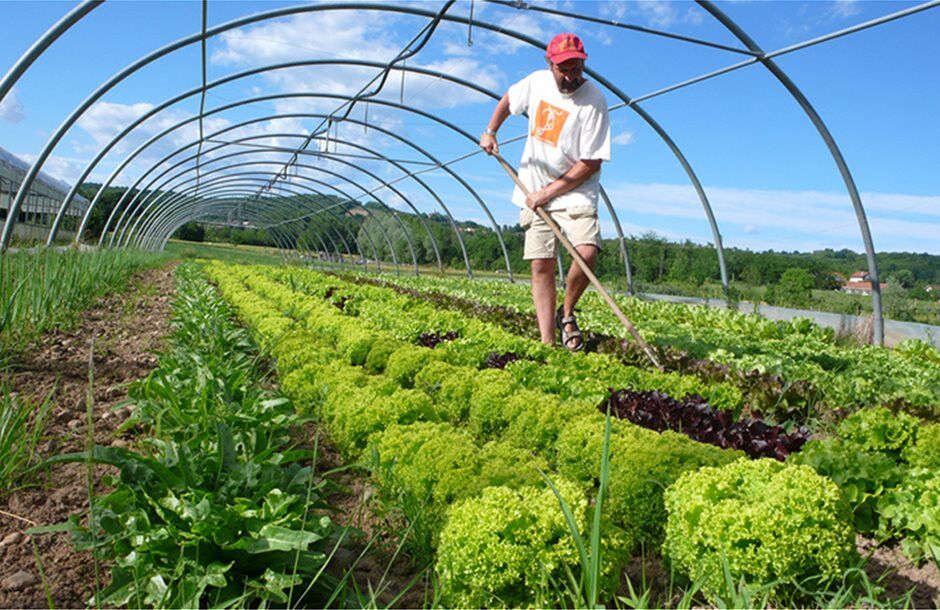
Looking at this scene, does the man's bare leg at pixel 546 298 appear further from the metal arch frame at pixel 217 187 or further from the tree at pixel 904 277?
the metal arch frame at pixel 217 187

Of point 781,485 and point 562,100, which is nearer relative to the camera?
point 781,485

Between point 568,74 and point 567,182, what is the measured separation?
2.86ft

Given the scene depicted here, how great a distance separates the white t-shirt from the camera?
579 cm

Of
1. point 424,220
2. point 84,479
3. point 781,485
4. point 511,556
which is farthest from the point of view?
point 424,220

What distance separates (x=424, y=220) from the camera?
2597 centimetres

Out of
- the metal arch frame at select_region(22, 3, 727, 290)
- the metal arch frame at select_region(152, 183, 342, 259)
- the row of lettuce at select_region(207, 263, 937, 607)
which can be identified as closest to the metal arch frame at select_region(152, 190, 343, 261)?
the metal arch frame at select_region(152, 183, 342, 259)

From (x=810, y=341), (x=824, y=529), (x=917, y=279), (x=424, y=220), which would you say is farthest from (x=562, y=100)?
(x=424, y=220)

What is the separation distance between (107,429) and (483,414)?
2.01m

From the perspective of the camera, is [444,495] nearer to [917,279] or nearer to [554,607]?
[554,607]

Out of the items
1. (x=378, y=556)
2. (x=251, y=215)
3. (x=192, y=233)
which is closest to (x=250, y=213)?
(x=251, y=215)

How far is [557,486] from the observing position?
91.4 inches

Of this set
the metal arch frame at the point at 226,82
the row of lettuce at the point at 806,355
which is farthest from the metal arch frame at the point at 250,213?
the row of lettuce at the point at 806,355

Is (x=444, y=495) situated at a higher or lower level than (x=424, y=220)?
lower

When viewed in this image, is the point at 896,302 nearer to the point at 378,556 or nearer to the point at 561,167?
the point at 561,167
